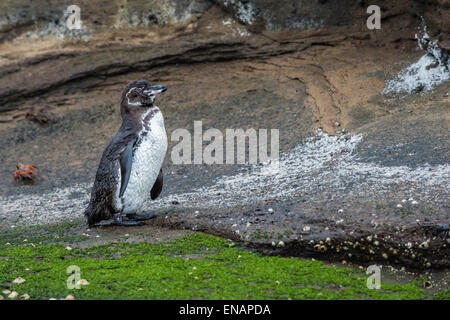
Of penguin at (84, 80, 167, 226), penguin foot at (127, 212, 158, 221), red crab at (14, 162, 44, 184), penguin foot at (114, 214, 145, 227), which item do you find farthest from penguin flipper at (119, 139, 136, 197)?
red crab at (14, 162, 44, 184)

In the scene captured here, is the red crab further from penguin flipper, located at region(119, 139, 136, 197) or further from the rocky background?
penguin flipper, located at region(119, 139, 136, 197)

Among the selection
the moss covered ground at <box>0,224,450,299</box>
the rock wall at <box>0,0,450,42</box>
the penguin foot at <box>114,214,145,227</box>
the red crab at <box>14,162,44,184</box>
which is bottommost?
the moss covered ground at <box>0,224,450,299</box>

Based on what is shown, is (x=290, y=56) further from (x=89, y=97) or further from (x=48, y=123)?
(x=48, y=123)

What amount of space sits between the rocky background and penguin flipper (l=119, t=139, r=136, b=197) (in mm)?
593

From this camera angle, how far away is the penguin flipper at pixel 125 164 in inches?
241

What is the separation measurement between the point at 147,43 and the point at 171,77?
0.76 metres

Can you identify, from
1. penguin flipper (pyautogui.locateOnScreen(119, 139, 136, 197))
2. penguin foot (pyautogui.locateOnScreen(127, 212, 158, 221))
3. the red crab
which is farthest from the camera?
the red crab

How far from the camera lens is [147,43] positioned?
1095cm

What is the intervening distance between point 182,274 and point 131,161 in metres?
1.70

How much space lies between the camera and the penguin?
20.3 feet

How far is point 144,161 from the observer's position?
621 centimetres

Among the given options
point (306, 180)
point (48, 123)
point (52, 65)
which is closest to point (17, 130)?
point (48, 123)

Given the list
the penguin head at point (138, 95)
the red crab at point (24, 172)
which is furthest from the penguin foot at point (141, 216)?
the red crab at point (24, 172)

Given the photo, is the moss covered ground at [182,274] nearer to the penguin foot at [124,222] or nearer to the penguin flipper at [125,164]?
the penguin foot at [124,222]
